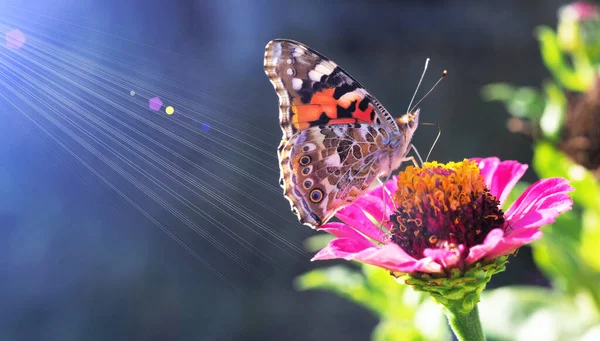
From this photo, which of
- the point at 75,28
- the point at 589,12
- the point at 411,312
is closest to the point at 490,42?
the point at 589,12

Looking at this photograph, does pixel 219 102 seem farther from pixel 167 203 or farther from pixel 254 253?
pixel 254 253

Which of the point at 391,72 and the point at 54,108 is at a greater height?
the point at 391,72

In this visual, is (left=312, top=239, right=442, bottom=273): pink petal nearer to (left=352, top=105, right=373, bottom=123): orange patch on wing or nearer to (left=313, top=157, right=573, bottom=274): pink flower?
(left=313, top=157, right=573, bottom=274): pink flower

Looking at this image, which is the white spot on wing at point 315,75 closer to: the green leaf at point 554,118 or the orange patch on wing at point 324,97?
the orange patch on wing at point 324,97

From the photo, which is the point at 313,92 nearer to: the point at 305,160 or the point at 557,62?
the point at 305,160

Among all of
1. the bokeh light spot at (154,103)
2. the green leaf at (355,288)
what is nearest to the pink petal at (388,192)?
the green leaf at (355,288)

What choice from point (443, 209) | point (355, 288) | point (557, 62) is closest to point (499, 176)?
point (443, 209)

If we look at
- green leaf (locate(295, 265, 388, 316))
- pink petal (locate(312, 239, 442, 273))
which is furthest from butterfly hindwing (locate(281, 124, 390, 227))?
green leaf (locate(295, 265, 388, 316))
